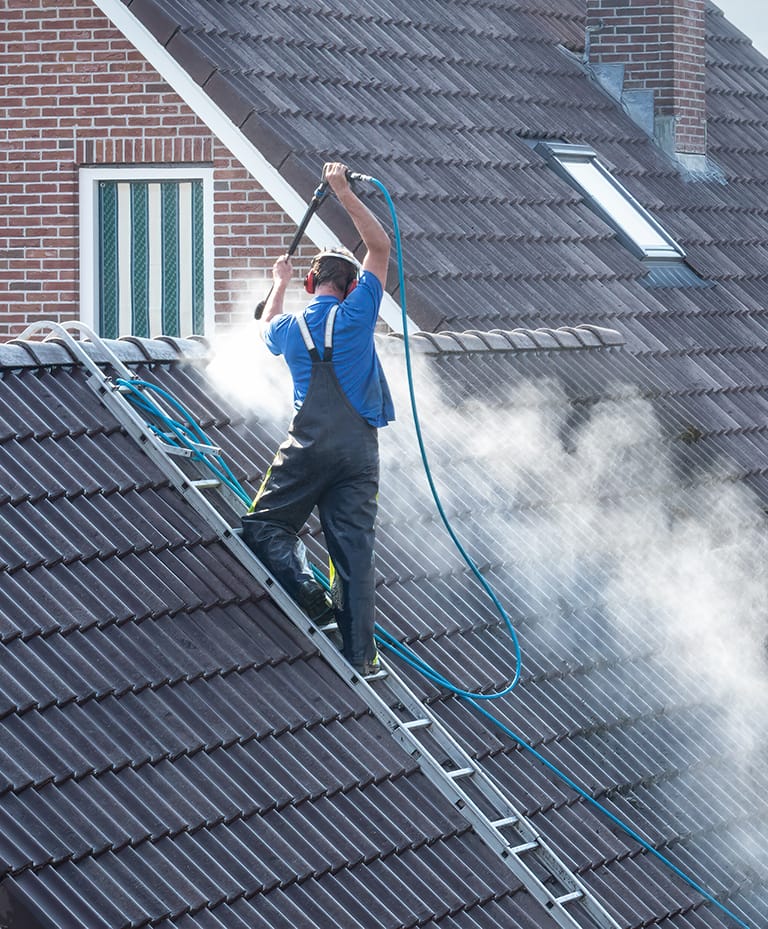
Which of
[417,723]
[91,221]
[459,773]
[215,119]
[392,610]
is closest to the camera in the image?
[459,773]

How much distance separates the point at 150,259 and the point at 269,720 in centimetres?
792

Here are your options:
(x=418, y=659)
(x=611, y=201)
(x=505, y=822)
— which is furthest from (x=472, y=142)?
(x=505, y=822)

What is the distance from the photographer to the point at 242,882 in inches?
258

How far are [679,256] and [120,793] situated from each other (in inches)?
372

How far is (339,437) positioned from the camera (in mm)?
7883

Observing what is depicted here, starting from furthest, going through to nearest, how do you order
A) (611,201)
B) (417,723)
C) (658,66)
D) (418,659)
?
1. (658,66)
2. (611,201)
3. (418,659)
4. (417,723)

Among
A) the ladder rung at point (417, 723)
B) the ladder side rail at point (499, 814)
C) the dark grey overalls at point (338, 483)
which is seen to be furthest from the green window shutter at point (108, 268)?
the ladder rung at point (417, 723)

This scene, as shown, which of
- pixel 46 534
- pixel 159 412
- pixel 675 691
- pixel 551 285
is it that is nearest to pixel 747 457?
pixel 551 285

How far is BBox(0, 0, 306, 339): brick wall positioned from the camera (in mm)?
14219

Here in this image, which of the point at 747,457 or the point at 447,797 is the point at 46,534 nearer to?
the point at 447,797

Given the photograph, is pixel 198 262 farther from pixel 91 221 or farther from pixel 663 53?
pixel 663 53

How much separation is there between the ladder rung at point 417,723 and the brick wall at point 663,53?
9.67 metres

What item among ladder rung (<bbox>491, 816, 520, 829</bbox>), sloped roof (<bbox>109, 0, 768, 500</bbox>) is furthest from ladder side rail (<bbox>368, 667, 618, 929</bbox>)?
sloped roof (<bbox>109, 0, 768, 500</bbox>)

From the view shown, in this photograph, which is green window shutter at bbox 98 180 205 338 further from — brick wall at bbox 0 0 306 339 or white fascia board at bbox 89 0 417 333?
white fascia board at bbox 89 0 417 333
